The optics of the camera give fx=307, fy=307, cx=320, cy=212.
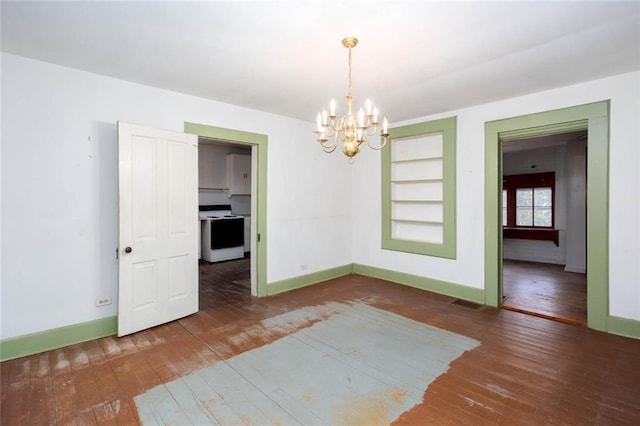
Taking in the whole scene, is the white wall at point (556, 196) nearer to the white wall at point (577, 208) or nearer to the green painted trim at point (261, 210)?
the white wall at point (577, 208)

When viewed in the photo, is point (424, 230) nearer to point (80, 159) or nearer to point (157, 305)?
point (157, 305)

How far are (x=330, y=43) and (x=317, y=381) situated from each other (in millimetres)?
2695

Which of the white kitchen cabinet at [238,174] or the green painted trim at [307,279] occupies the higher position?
the white kitchen cabinet at [238,174]

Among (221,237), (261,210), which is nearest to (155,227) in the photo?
(261,210)

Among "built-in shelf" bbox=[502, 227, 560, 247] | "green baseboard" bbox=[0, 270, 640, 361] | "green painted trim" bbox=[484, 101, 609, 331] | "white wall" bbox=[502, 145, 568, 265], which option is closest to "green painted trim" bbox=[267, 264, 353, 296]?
"green baseboard" bbox=[0, 270, 640, 361]

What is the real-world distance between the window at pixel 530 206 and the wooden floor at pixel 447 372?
4061mm

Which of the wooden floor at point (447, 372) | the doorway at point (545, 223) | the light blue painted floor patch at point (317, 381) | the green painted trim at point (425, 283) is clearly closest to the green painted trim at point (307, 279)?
the green painted trim at point (425, 283)

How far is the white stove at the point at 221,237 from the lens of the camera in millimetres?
6840

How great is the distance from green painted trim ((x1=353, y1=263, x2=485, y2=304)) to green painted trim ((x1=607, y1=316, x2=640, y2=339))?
4.22ft

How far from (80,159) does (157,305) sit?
1722 millimetres

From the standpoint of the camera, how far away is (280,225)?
480cm

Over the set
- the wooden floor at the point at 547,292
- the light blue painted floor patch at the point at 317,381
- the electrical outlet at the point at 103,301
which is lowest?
the light blue painted floor patch at the point at 317,381

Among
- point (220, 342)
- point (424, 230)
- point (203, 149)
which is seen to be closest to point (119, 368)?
point (220, 342)

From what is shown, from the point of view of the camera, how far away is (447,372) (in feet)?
8.25
